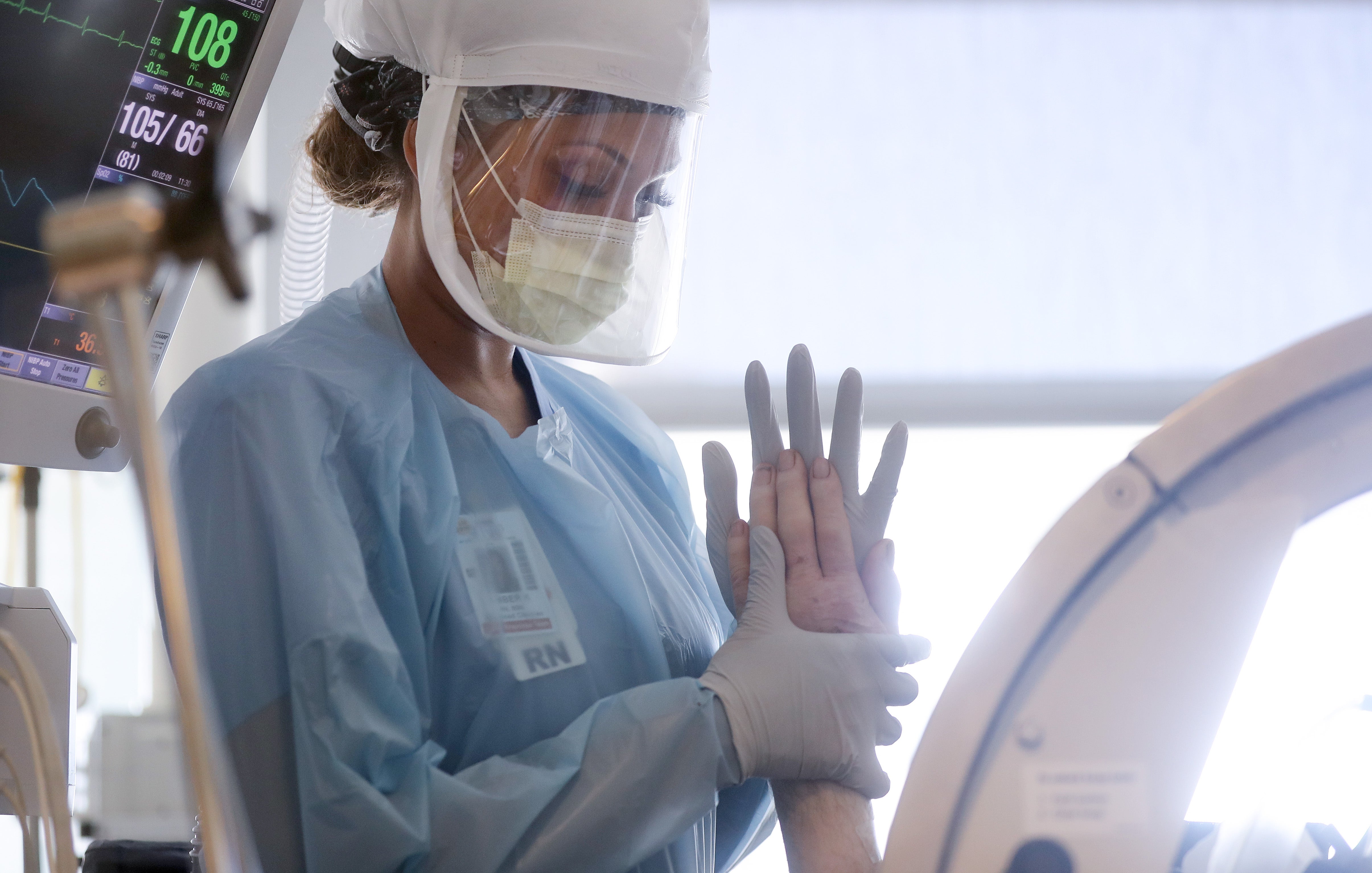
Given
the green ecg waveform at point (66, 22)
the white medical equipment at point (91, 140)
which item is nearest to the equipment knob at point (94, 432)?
the white medical equipment at point (91, 140)

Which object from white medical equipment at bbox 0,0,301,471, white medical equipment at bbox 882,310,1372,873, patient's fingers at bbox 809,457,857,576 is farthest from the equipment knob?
white medical equipment at bbox 882,310,1372,873

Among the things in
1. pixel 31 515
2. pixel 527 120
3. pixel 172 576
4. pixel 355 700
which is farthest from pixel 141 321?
pixel 31 515

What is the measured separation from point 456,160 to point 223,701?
571 millimetres

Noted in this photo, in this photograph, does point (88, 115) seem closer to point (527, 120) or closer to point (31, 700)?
point (527, 120)

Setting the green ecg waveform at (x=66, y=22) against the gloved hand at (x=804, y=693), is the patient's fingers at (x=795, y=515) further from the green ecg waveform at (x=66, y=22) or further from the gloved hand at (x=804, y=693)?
the green ecg waveform at (x=66, y=22)

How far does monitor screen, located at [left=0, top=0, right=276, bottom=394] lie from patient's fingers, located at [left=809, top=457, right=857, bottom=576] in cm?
69

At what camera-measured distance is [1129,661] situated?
0.57 m

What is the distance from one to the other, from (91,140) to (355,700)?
0.58 meters

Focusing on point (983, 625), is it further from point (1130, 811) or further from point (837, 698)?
point (837, 698)

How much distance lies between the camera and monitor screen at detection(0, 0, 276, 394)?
0.85 m

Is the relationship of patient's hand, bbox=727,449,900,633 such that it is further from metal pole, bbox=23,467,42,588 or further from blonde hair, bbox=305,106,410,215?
metal pole, bbox=23,467,42,588

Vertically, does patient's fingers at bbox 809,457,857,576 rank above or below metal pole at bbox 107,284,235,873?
above

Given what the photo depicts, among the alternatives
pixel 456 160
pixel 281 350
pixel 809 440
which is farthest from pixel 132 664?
pixel 809 440

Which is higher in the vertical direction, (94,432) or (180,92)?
(180,92)
